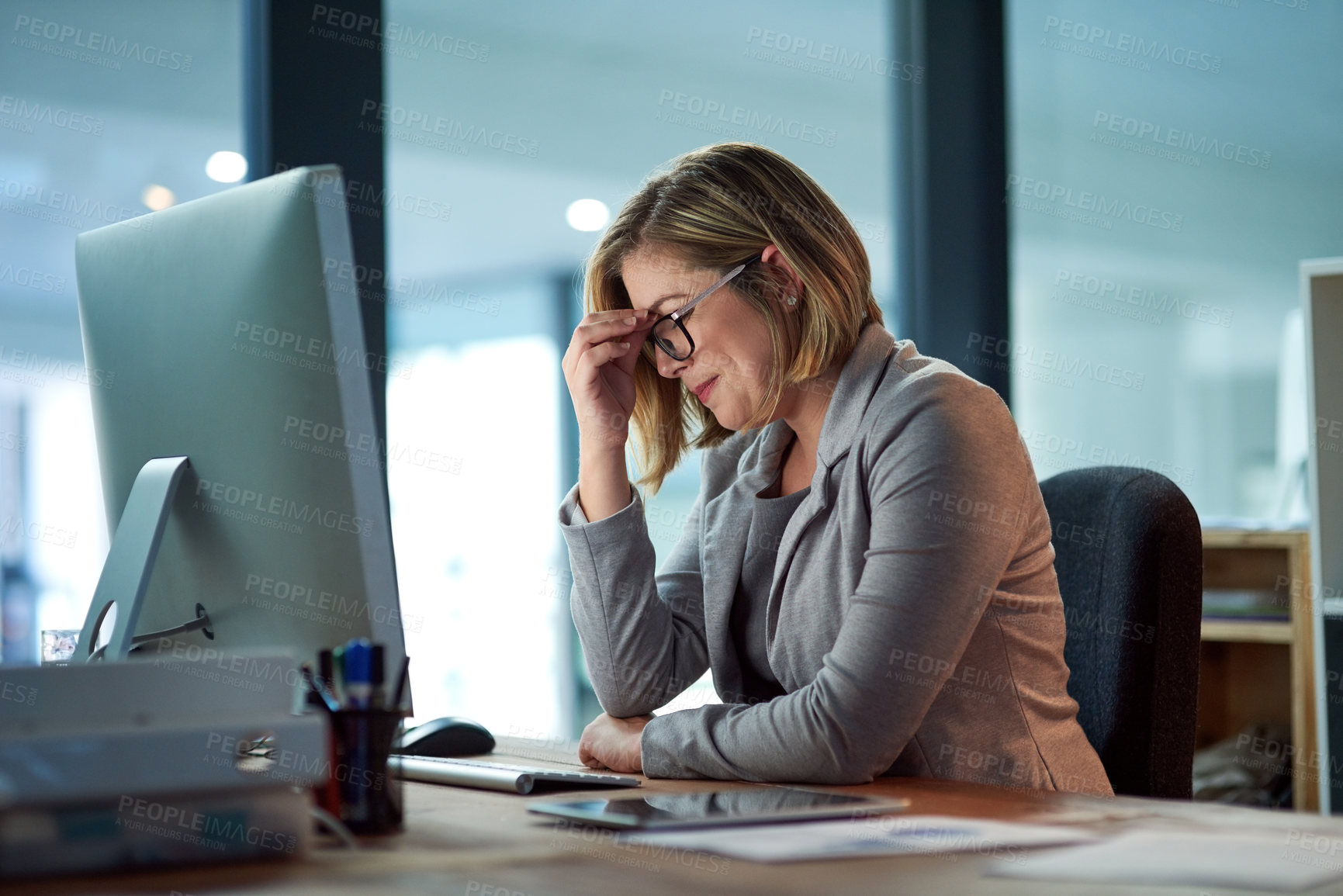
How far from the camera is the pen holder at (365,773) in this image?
84 centimetres

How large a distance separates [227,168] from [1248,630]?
2614 mm

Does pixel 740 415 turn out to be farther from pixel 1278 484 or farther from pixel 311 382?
pixel 1278 484

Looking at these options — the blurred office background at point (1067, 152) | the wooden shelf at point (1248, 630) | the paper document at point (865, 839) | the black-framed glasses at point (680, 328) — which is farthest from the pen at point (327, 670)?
the wooden shelf at point (1248, 630)

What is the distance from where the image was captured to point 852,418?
1387 mm

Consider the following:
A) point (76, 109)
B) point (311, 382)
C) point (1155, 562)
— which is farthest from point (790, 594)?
point (76, 109)

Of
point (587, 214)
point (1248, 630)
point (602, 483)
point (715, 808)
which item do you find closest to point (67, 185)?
point (602, 483)

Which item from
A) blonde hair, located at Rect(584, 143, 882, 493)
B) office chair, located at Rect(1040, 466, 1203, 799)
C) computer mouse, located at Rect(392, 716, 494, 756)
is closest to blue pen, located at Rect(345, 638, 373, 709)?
computer mouse, located at Rect(392, 716, 494, 756)

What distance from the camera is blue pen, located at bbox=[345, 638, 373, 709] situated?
850mm

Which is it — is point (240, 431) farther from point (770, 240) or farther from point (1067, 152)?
point (1067, 152)

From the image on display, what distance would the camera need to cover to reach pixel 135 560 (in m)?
1.02

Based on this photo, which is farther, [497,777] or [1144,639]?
[1144,639]

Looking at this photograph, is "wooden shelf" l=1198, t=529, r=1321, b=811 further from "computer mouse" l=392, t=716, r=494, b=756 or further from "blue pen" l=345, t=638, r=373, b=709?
"blue pen" l=345, t=638, r=373, b=709

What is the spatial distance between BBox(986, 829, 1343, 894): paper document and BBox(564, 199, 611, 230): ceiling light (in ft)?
11.6

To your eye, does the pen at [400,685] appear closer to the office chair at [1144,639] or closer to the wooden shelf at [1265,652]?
the office chair at [1144,639]
